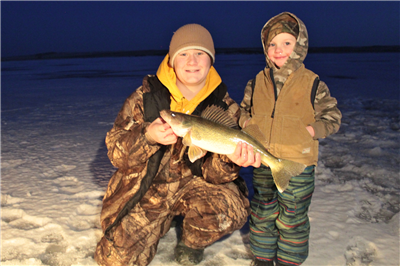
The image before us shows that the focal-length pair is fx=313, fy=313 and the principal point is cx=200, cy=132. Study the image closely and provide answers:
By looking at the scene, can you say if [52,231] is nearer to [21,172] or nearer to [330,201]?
[21,172]

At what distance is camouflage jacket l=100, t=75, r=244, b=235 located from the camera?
111 inches

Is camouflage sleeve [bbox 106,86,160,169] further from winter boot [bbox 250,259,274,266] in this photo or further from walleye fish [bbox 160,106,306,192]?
winter boot [bbox 250,259,274,266]

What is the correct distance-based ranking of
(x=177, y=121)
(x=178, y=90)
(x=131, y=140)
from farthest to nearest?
1. (x=178, y=90)
2. (x=131, y=140)
3. (x=177, y=121)

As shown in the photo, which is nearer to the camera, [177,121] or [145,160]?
[177,121]

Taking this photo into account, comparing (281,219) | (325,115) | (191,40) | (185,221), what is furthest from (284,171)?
(191,40)

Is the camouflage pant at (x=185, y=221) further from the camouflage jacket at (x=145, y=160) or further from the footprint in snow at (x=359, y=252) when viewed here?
the footprint in snow at (x=359, y=252)

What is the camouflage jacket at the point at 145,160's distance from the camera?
9.24 ft

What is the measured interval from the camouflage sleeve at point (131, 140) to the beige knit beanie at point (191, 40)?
53cm

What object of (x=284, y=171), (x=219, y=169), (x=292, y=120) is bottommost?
(x=219, y=169)

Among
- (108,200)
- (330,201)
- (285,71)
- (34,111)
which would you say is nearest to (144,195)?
(108,200)

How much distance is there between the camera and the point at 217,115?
2514mm

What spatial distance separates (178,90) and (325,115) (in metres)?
1.34

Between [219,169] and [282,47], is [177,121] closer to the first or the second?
[219,169]

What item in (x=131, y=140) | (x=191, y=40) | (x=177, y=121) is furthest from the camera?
(x=191, y=40)
